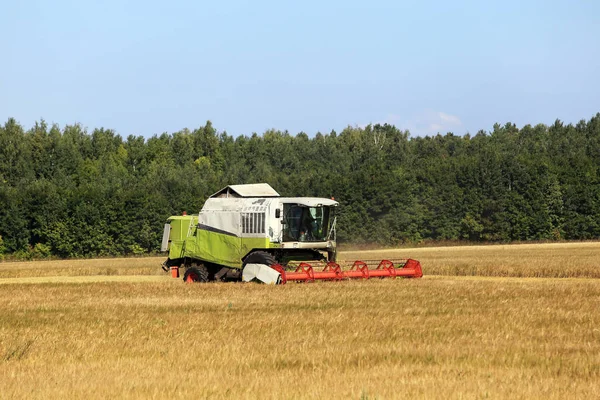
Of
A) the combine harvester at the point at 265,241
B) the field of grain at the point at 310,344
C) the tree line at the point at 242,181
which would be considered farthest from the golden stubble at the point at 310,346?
the tree line at the point at 242,181

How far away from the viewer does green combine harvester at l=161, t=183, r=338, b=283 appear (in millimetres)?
31484

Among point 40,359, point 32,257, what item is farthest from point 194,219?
point 32,257

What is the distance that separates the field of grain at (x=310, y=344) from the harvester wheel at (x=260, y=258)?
5.23 metres

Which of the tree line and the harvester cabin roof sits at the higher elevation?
the tree line

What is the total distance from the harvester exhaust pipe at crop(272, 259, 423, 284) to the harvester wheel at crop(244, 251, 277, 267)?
0.60 metres

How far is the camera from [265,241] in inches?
1240

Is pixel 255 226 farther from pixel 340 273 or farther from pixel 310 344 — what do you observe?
pixel 310 344

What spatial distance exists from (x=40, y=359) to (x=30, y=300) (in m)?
12.6

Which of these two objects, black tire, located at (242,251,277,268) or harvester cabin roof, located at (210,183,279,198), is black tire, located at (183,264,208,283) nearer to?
black tire, located at (242,251,277,268)

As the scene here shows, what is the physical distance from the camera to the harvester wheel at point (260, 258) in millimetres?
30656

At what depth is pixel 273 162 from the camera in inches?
5842

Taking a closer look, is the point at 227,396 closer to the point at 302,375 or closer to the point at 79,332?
the point at 302,375

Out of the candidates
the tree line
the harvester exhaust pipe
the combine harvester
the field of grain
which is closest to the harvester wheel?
the combine harvester

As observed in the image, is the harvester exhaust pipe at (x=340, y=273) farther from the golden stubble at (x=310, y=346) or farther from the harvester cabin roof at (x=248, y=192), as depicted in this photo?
the golden stubble at (x=310, y=346)
